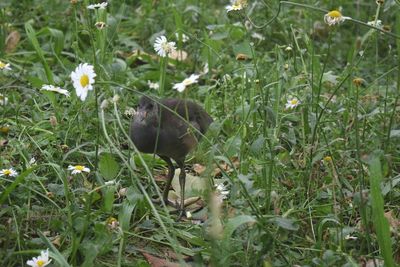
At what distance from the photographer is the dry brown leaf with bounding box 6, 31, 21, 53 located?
6441mm

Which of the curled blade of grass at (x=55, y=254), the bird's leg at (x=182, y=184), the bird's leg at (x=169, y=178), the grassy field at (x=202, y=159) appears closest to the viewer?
the curled blade of grass at (x=55, y=254)

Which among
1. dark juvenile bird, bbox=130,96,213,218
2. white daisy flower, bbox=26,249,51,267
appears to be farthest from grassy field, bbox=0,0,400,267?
dark juvenile bird, bbox=130,96,213,218

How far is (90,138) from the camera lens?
4.98 meters

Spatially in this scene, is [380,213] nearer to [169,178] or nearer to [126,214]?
[126,214]

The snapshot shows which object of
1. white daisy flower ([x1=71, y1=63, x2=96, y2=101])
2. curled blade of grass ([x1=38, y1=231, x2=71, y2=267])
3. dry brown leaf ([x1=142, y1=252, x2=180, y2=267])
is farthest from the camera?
dry brown leaf ([x1=142, y1=252, x2=180, y2=267])

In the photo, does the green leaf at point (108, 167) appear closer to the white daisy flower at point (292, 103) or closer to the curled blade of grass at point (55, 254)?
the curled blade of grass at point (55, 254)

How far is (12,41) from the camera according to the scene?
6.48m

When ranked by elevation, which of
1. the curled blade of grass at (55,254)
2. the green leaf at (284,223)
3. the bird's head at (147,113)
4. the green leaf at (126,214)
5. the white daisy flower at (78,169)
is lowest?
the green leaf at (126,214)

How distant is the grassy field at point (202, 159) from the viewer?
3674 millimetres

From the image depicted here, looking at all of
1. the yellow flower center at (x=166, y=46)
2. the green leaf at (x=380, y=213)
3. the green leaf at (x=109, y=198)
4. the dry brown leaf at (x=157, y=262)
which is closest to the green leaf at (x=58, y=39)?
the yellow flower center at (x=166, y=46)

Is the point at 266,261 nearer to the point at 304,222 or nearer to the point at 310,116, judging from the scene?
the point at 304,222

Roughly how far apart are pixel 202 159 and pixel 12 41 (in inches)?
108

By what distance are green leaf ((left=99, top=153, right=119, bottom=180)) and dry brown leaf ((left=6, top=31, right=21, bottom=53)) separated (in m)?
2.34

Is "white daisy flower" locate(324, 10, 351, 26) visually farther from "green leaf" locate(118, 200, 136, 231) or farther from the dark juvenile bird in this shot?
"green leaf" locate(118, 200, 136, 231)
